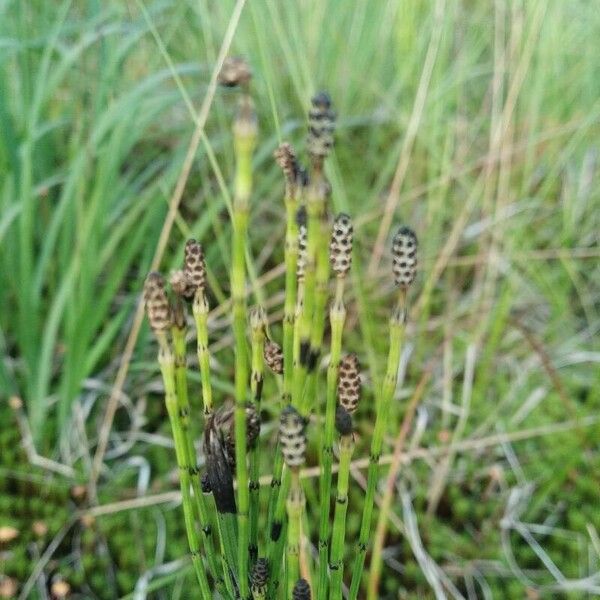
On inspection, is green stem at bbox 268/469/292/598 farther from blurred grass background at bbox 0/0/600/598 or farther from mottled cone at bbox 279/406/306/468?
blurred grass background at bbox 0/0/600/598

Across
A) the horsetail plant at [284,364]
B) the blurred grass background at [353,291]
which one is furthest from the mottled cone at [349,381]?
the blurred grass background at [353,291]

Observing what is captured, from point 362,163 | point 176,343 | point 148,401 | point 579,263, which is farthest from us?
point 362,163

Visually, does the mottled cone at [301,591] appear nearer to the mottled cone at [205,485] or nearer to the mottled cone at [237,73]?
the mottled cone at [205,485]

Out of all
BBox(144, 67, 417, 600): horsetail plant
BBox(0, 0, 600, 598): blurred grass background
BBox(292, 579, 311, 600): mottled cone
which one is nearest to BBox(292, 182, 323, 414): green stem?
BBox(144, 67, 417, 600): horsetail plant

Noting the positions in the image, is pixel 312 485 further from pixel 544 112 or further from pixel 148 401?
pixel 544 112

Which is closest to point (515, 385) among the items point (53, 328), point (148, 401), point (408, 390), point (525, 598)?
point (408, 390)

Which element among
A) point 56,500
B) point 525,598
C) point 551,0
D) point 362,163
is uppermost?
point 551,0
